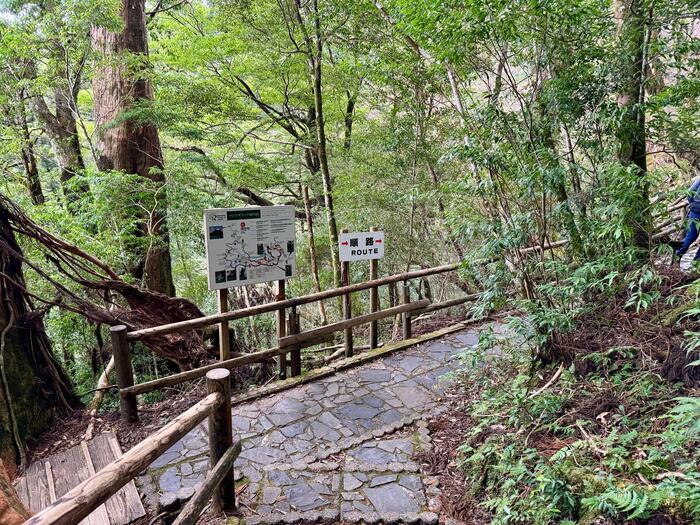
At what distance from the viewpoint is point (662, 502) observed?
1897mm

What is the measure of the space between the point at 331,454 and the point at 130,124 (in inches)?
236

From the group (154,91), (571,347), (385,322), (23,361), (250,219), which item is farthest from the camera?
(385,322)

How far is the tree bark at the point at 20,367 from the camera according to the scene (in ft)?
11.3

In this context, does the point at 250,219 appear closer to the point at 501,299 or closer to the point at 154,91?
the point at 501,299

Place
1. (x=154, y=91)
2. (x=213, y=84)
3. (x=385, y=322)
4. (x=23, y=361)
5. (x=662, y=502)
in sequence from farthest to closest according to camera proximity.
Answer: (x=385, y=322) → (x=213, y=84) → (x=154, y=91) → (x=23, y=361) → (x=662, y=502)

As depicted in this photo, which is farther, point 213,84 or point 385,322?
point 385,322

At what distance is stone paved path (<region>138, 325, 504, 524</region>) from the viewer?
9.20ft

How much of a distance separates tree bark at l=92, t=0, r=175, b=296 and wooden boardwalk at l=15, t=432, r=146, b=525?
3.19 metres

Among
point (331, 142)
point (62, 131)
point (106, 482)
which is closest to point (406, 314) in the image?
point (106, 482)

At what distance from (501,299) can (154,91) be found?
665 centimetres

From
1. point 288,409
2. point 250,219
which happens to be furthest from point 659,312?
point 250,219

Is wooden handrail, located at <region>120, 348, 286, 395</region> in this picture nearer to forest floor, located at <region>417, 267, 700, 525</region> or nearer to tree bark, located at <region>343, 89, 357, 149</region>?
forest floor, located at <region>417, 267, 700, 525</region>

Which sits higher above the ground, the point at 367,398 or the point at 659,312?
the point at 659,312

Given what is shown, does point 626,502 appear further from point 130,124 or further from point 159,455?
point 130,124
